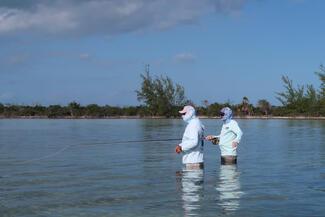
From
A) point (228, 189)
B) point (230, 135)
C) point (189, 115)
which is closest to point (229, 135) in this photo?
point (230, 135)

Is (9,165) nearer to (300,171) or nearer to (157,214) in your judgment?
(300,171)

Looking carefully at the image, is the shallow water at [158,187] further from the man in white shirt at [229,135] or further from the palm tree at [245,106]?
the palm tree at [245,106]

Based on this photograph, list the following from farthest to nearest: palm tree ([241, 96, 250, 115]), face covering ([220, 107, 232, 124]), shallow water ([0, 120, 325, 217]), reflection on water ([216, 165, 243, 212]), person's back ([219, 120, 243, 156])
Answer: palm tree ([241, 96, 250, 115])
face covering ([220, 107, 232, 124])
person's back ([219, 120, 243, 156])
reflection on water ([216, 165, 243, 212])
shallow water ([0, 120, 325, 217])

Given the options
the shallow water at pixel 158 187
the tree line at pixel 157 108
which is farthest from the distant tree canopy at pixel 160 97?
the shallow water at pixel 158 187

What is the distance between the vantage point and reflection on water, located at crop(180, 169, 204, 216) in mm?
11500

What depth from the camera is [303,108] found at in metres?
114

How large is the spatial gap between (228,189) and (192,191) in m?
1.08

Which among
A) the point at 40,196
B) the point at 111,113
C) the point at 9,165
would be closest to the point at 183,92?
the point at 111,113

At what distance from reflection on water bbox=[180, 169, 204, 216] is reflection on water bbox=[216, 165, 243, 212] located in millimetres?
449

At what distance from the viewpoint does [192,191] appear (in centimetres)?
1355

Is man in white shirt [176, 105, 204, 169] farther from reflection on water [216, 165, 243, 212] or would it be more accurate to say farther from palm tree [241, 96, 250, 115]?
palm tree [241, 96, 250, 115]

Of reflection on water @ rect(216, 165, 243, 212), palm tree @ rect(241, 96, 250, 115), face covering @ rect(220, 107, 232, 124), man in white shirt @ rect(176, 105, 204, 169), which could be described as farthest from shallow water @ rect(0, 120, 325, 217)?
palm tree @ rect(241, 96, 250, 115)

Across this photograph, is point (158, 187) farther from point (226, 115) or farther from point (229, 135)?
point (226, 115)

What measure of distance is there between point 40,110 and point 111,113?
15083 mm
